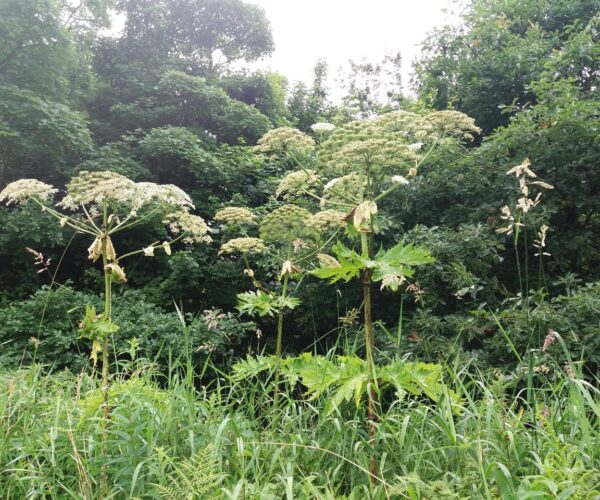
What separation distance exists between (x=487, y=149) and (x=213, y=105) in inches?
311

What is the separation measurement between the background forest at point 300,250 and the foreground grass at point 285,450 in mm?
21

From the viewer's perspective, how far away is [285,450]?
83.7 inches

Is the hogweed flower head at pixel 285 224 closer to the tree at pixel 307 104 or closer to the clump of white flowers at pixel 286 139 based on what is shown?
the clump of white flowers at pixel 286 139

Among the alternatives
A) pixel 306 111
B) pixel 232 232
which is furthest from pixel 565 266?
pixel 306 111

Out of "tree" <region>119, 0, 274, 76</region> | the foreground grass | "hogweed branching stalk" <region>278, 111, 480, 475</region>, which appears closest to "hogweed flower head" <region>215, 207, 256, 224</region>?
"hogweed branching stalk" <region>278, 111, 480, 475</region>

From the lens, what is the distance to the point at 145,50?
12.6 meters

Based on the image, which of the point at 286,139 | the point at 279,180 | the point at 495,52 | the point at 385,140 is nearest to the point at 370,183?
the point at 385,140

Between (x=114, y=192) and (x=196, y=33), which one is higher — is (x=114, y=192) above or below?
below

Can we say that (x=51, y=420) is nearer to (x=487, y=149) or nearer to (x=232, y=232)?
(x=232, y=232)

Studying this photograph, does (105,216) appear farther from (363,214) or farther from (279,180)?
(279,180)

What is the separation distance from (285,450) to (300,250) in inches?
100

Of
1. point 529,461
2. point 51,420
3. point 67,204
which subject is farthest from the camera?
point 67,204

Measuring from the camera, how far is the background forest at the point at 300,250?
A: 207 centimetres

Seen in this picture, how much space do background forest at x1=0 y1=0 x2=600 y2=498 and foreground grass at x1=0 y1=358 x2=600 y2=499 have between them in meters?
0.02
